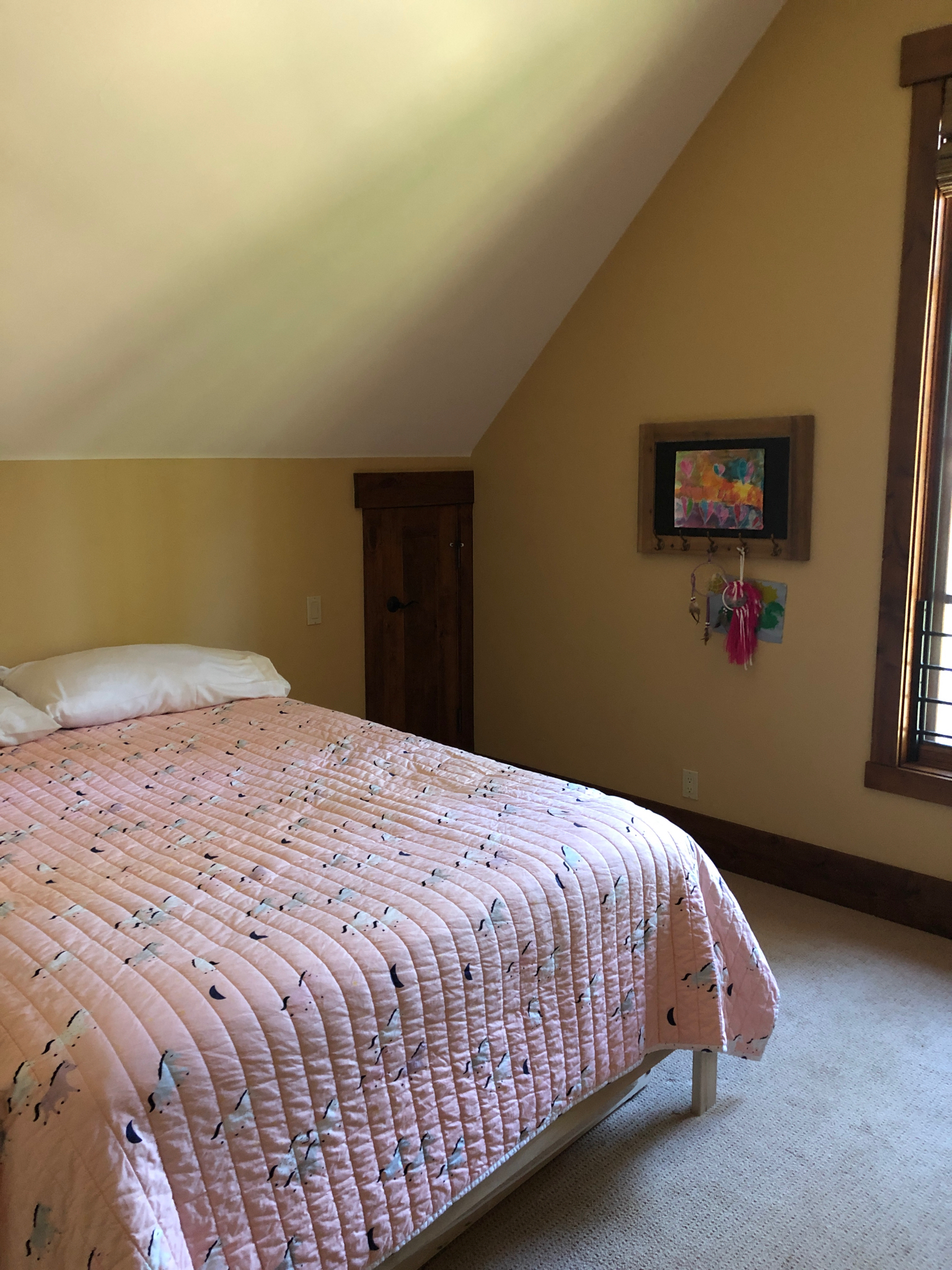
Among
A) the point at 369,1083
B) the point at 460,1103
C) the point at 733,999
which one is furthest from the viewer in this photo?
the point at 733,999

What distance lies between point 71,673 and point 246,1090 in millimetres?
1767

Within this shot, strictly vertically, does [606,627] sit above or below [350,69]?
below

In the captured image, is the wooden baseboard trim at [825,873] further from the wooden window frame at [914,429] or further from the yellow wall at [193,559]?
the yellow wall at [193,559]

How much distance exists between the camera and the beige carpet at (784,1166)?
6.20 feet

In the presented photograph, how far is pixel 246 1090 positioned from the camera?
1416 mm

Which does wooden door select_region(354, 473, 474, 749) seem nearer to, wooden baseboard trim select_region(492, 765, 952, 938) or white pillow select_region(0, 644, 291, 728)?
white pillow select_region(0, 644, 291, 728)

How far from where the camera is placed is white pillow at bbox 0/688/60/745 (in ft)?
8.77

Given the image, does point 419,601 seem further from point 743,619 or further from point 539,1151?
point 539,1151

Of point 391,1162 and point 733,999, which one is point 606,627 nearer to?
point 733,999

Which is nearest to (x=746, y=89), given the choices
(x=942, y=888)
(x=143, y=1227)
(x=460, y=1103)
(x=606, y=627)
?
(x=606, y=627)

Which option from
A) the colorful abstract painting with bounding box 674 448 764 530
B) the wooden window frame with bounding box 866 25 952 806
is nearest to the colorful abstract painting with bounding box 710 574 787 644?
the colorful abstract painting with bounding box 674 448 764 530

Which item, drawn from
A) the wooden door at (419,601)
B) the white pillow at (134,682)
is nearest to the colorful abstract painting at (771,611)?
the wooden door at (419,601)

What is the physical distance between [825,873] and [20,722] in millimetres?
2468

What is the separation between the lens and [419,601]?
4.16m
